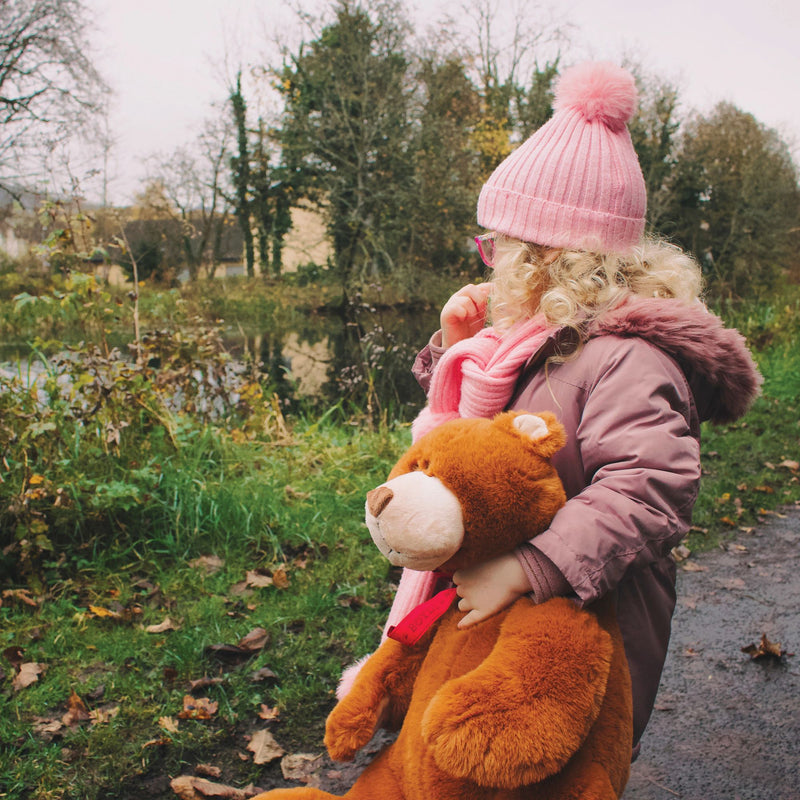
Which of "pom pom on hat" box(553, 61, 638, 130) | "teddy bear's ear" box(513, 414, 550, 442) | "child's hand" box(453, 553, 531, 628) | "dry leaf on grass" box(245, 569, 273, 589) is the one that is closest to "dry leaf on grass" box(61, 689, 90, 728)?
"dry leaf on grass" box(245, 569, 273, 589)

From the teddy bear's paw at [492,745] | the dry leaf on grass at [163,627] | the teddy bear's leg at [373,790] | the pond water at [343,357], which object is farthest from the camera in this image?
the pond water at [343,357]

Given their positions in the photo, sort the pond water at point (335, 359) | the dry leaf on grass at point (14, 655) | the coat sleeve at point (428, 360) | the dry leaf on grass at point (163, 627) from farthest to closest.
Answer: the pond water at point (335, 359), the dry leaf on grass at point (163, 627), the dry leaf on grass at point (14, 655), the coat sleeve at point (428, 360)

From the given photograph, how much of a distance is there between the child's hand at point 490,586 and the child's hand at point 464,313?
2.85 feet

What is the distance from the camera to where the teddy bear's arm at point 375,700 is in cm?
142

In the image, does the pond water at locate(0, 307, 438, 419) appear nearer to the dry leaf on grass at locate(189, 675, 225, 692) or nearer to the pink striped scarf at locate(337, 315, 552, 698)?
the dry leaf on grass at locate(189, 675, 225, 692)

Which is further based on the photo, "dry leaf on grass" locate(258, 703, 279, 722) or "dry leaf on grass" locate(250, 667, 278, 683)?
"dry leaf on grass" locate(250, 667, 278, 683)

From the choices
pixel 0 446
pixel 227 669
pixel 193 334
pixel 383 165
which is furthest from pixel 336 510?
pixel 383 165

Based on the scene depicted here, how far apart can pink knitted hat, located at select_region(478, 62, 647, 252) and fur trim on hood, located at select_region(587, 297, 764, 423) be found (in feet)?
0.73

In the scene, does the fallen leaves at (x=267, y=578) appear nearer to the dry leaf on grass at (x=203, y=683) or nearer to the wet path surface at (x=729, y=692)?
the dry leaf on grass at (x=203, y=683)

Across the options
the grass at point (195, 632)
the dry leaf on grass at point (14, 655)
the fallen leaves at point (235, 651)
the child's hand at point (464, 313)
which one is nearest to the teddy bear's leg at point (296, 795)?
the grass at point (195, 632)

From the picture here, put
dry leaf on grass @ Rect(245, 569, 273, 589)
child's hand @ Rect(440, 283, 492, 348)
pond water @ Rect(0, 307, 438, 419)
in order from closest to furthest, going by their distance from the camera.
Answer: child's hand @ Rect(440, 283, 492, 348), dry leaf on grass @ Rect(245, 569, 273, 589), pond water @ Rect(0, 307, 438, 419)

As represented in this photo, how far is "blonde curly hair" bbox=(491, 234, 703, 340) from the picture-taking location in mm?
1674

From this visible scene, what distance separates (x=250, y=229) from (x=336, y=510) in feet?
78.4

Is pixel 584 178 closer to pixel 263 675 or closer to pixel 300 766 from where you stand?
pixel 300 766
